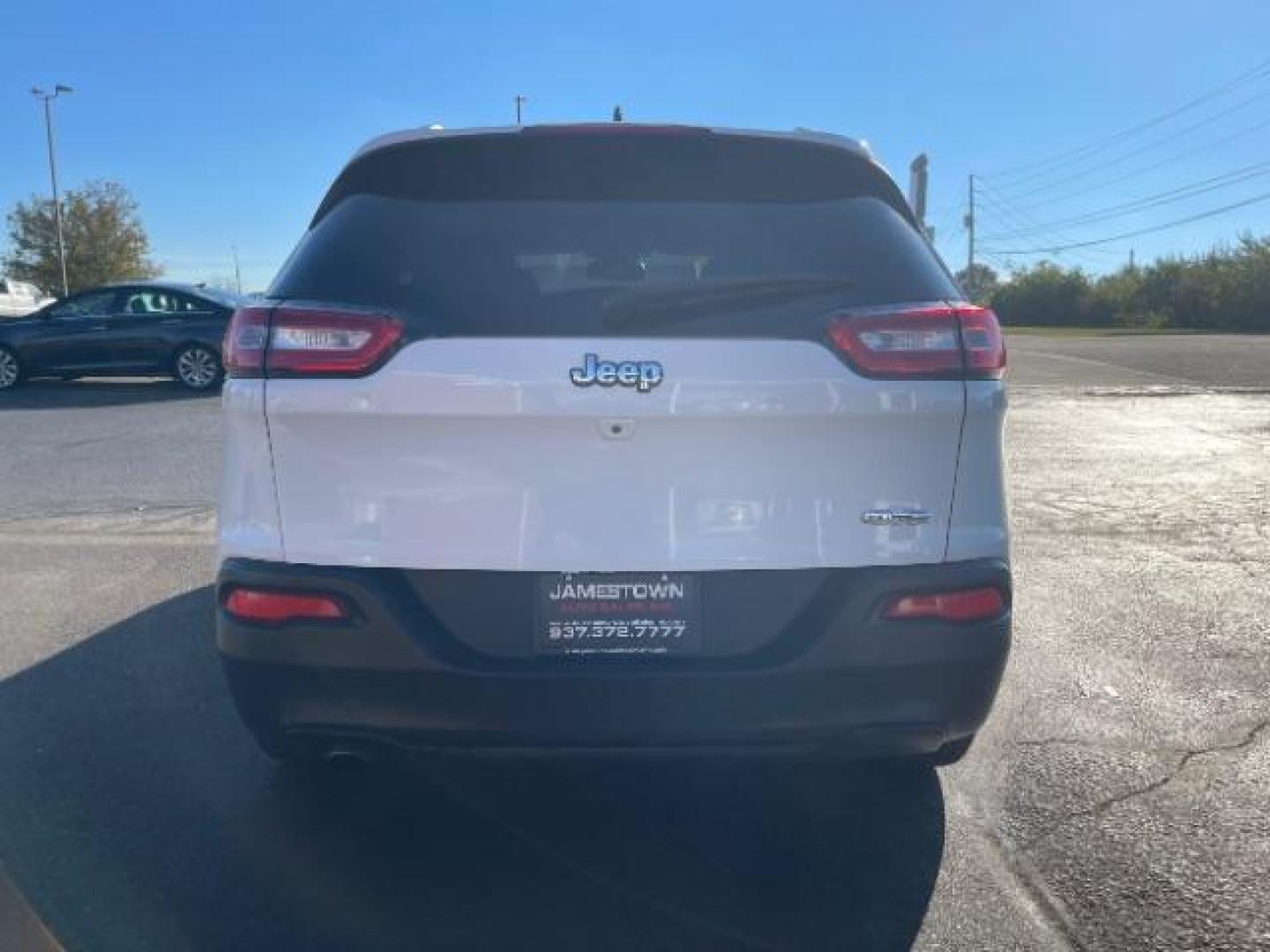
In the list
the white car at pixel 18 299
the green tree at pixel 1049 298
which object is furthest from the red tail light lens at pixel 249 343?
the green tree at pixel 1049 298

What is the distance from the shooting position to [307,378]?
9.34 feet

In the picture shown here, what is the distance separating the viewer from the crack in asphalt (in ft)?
11.8

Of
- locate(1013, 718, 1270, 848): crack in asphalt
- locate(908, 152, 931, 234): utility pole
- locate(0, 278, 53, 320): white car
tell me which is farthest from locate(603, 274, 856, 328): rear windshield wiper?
locate(0, 278, 53, 320): white car

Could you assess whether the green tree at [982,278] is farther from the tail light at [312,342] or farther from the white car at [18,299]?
the tail light at [312,342]

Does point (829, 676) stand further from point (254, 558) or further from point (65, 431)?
point (65, 431)

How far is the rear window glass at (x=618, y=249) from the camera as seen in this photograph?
9.36ft

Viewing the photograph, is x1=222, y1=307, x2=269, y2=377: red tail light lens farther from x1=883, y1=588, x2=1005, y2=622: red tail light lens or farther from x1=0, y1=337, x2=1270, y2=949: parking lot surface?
x1=883, y1=588, x2=1005, y2=622: red tail light lens

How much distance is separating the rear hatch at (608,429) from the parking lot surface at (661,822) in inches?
27.7

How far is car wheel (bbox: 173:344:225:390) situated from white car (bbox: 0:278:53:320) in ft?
72.6

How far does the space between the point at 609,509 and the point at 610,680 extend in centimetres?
40

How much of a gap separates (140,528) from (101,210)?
49.2m

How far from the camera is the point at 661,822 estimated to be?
3.60 meters

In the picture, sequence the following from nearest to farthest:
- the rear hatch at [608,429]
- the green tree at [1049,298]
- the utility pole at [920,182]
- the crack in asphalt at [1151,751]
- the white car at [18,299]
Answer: the rear hatch at [608,429], the crack in asphalt at [1151,751], the utility pole at [920,182], the white car at [18,299], the green tree at [1049,298]

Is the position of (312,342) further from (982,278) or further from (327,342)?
(982,278)
